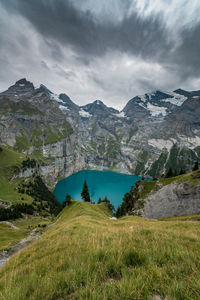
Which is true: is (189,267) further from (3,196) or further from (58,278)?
(3,196)

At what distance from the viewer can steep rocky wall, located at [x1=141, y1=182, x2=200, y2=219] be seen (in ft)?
135

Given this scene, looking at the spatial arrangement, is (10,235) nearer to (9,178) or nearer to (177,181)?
(177,181)

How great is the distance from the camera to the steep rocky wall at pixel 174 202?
41138 millimetres

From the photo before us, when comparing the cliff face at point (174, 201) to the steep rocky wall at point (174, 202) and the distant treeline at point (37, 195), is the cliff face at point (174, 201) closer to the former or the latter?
the steep rocky wall at point (174, 202)

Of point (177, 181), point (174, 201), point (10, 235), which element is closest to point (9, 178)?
point (10, 235)

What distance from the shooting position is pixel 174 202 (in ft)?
148

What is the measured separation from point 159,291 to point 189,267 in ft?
3.54

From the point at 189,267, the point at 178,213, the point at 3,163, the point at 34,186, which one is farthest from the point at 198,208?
the point at 3,163

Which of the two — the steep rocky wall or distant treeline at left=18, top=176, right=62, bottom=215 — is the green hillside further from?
the steep rocky wall

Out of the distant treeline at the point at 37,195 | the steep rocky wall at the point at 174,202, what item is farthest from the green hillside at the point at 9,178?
the steep rocky wall at the point at 174,202

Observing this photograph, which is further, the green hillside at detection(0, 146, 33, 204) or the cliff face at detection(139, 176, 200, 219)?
the green hillside at detection(0, 146, 33, 204)

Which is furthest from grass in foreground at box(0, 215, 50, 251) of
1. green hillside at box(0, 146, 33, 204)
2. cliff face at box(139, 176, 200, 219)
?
green hillside at box(0, 146, 33, 204)

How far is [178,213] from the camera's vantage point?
41.2m

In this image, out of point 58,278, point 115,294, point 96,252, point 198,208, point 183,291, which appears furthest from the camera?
point 198,208
